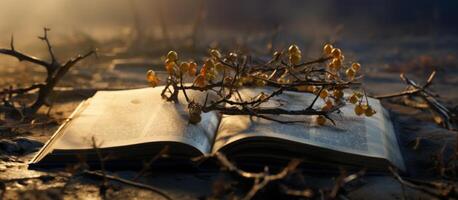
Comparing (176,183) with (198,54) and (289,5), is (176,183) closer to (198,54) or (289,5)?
(198,54)

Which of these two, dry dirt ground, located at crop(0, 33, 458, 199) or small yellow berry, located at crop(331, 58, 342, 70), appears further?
small yellow berry, located at crop(331, 58, 342, 70)

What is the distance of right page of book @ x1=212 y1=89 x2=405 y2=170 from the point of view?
2.84m

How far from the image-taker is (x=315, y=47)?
9578 mm

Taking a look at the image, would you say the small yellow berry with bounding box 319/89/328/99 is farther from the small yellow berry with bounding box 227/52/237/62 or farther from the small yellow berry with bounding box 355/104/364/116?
the small yellow berry with bounding box 227/52/237/62

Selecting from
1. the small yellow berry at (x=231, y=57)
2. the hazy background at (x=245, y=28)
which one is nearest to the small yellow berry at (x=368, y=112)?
the small yellow berry at (x=231, y=57)

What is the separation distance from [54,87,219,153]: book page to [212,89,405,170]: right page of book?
0.08m

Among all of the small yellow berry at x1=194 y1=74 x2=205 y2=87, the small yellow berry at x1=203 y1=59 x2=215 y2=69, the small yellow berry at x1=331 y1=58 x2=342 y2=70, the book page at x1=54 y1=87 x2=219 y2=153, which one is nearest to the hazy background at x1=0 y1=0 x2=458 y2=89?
the book page at x1=54 y1=87 x2=219 y2=153

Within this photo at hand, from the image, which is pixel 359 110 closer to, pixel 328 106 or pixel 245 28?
pixel 328 106

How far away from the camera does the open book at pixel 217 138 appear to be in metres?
2.78

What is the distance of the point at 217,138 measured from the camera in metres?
2.95

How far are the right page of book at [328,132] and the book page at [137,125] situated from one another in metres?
0.08

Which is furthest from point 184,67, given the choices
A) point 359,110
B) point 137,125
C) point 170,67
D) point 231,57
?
point 359,110

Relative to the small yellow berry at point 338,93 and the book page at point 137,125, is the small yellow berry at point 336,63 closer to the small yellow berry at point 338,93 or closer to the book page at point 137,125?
the small yellow berry at point 338,93

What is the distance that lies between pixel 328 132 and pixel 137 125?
0.82m
